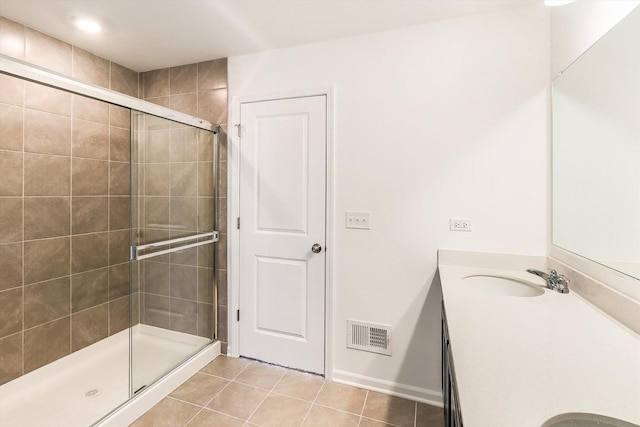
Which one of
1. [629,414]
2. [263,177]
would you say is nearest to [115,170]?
[263,177]

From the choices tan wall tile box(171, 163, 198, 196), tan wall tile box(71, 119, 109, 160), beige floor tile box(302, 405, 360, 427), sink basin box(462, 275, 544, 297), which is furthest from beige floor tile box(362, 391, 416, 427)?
tan wall tile box(71, 119, 109, 160)

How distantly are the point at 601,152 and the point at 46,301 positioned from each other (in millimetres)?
3425

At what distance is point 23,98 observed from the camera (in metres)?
2.00

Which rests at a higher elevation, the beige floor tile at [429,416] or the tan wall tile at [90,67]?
the tan wall tile at [90,67]

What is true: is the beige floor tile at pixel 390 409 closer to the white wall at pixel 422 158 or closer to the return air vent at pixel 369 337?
the white wall at pixel 422 158

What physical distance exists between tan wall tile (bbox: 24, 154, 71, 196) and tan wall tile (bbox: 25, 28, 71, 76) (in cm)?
64

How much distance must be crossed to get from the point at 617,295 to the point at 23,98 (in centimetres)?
338

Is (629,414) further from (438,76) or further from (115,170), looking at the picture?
(115,170)

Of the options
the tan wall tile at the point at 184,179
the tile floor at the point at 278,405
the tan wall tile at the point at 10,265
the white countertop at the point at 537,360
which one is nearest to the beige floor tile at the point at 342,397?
the tile floor at the point at 278,405

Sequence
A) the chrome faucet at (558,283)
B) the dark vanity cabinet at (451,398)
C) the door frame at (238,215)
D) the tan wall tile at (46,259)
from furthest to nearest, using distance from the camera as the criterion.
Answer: the door frame at (238,215)
the tan wall tile at (46,259)
the chrome faucet at (558,283)
the dark vanity cabinet at (451,398)

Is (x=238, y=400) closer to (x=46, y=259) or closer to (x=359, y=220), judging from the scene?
(x=359, y=220)

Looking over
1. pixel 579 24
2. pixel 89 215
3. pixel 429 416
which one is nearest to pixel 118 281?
pixel 89 215

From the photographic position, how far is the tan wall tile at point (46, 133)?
2037mm

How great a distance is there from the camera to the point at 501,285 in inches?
66.7
